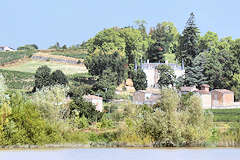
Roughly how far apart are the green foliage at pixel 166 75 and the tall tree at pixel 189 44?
15.9ft

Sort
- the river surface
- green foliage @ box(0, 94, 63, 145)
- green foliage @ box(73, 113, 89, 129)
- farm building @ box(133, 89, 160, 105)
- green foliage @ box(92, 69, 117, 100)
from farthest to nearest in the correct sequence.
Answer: green foliage @ box(92, 69, 117, 100), farm building @ box(133, 89, 160, 105), green foliage @ box(73, 113, 89, 129), green foliage @ box(0, 94, 63, 145), the river surface

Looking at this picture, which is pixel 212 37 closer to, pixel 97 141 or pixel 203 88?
pixel 203 88

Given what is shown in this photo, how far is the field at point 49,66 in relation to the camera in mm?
118875

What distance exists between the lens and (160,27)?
13300cm

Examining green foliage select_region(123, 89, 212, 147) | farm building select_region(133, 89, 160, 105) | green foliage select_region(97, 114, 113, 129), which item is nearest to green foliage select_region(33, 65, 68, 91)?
farm building select_region(133, 89, 160, 105)

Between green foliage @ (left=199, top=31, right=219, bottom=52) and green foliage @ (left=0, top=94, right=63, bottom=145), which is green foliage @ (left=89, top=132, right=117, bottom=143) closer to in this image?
green foliage @ (left=0, top=94, right=63, bottom=145)

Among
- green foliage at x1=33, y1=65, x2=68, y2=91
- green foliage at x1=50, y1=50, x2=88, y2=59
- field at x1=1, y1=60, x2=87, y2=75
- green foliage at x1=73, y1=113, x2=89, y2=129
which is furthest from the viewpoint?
green foliage at x1=50, y1=50, x2=88, y2=59

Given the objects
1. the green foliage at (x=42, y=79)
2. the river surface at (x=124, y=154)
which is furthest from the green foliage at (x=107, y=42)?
the river surface at (x=124, y=154)

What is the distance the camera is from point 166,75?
3900 inches

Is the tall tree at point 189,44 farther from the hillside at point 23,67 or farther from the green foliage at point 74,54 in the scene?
the green foliage at point 74,54

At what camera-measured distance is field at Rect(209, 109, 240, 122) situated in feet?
225

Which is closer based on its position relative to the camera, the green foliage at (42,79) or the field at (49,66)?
the green foliage at (42,79)

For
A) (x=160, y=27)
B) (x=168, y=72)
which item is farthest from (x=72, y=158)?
(x=160, y=27)

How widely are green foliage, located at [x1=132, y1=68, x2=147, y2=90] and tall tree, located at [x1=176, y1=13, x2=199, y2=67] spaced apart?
8096 mm
